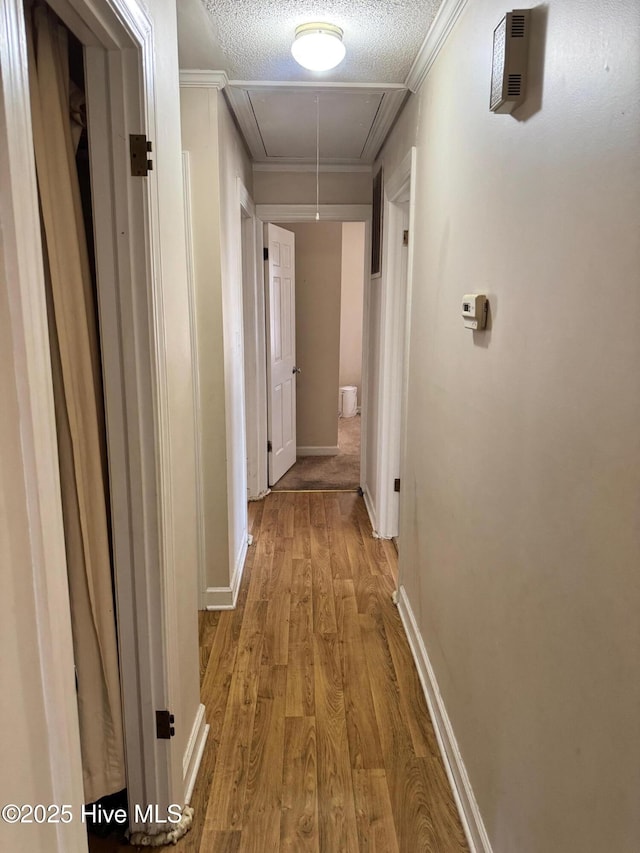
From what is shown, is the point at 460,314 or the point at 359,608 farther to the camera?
the point at 359,608

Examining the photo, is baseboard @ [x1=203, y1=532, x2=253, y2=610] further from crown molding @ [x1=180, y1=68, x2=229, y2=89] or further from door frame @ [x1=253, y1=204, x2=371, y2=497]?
crown molding @ [x1=180, y1=68, x2=229, y2=89]

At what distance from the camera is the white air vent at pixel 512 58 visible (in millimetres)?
1229

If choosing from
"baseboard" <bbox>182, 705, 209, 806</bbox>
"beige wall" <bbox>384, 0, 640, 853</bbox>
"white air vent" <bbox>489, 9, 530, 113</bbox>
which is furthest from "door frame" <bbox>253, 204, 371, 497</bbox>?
"white air vent" <bbox>489, 9, 530, 113</bbox>

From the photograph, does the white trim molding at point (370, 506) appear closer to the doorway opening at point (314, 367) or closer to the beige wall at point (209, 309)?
the doorway opening at point (314, 367)

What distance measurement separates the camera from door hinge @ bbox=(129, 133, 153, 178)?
52.5 inches

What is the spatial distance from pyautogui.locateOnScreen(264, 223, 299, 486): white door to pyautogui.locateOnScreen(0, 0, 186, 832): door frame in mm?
2924

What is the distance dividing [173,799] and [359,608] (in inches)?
55.8

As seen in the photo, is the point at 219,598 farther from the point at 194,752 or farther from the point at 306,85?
the point at 306,85

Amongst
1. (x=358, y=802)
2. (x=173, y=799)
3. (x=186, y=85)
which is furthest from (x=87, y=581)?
(x=186, y=85)

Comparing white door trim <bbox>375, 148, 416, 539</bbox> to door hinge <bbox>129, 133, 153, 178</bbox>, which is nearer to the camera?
door hinge <bbox>129, 133, 153, 178</bbox>

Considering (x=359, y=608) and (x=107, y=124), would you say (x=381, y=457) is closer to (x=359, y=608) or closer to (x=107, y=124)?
(x=359, y=608)

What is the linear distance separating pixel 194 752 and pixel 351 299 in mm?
6231

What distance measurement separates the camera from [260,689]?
Result: 90.7 inches

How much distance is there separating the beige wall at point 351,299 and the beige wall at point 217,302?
4.12 meters
